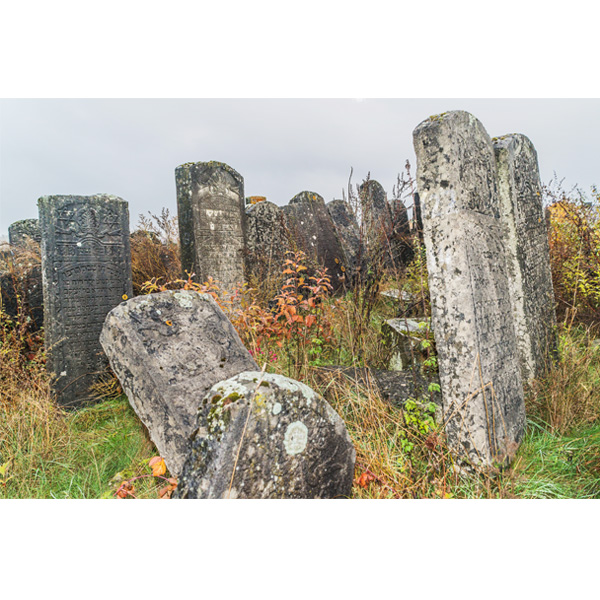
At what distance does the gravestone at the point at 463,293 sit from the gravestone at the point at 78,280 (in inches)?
135

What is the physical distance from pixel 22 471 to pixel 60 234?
2.36 m

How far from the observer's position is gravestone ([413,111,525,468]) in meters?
2.32

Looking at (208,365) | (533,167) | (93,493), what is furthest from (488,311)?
(93,493)

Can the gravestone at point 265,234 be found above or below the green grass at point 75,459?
above

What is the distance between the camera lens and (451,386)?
2393 mm

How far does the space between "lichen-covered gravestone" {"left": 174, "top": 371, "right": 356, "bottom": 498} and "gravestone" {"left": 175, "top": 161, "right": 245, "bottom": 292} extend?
3680 millimetres

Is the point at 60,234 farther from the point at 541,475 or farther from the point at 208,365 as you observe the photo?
the point at 541,475

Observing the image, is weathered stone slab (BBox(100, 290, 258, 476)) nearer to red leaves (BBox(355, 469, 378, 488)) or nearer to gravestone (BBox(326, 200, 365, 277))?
red leaves (BBox(355, 469, 378, 488))

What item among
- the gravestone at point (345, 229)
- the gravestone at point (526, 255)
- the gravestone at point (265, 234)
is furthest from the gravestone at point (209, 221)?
the gravestone at point (526, 255)

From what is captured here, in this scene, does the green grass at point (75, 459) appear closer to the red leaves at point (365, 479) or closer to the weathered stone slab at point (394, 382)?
the red leaves at point (365, 479)

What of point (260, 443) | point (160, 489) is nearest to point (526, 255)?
point (260, 443)

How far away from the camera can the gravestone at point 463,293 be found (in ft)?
7.61

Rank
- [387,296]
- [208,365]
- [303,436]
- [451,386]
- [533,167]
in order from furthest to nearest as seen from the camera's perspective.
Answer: [387,296] < [533,167] < [208,365] < [451,386] < [303,436]

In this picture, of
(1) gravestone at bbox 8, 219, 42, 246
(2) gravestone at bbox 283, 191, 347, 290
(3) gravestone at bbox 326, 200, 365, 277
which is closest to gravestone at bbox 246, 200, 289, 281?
(2) gravestone at bbox 283, 191, 347, 290
